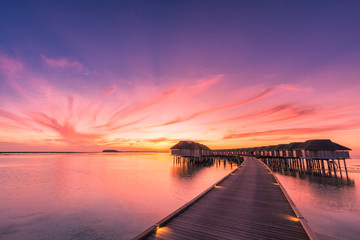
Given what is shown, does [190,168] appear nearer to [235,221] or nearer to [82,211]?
[82,211]

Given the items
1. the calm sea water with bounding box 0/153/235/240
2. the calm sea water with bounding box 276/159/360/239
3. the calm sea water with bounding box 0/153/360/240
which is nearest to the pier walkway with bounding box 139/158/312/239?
the calm sea water with bounding box 276/159/360/239

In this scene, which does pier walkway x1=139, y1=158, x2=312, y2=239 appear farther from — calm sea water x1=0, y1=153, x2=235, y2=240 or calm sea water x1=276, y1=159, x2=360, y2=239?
calm sea water x1=0, y1=153, x2=235, y2=240

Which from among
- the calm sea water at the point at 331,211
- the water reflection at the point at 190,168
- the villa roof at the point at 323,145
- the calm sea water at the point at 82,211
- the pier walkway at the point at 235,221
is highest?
the villa roof at the point at 323,145

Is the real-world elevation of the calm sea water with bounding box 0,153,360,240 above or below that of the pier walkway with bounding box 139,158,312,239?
below

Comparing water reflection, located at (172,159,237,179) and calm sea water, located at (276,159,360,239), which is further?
water reflection, located at (172,159,237,179)

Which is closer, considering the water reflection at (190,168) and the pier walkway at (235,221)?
the pier walkway at (235,221)

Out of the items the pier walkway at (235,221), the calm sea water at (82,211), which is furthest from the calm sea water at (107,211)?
the pier walkway at (235,221)

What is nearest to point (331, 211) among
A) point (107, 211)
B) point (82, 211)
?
point (107, 211)

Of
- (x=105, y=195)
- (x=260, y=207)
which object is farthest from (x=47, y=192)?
(x=260, y=207)

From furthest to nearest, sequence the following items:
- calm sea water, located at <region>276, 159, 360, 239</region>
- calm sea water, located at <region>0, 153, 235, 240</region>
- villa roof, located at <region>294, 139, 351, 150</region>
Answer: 1. villa roof, located at <region>294, 139, 351, 150</region>
2. calm sea water, located at <region>276, 159, 360, 239</region>
3. calm sea water, located at <region>0, 153, 235, 240</region>

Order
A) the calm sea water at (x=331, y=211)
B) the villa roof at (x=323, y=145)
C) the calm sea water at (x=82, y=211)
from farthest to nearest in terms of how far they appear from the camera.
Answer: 1. the villa roof at (x=323, y=145)
2. the calm sea water at (x=331, y=211)
3. the calm sea water at (x=82, y=211)

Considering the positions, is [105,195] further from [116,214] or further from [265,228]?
[265,228]

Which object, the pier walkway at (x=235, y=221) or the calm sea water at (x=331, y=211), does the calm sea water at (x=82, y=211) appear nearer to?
the pier walkway at (x=235, y=221)

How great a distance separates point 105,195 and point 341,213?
71.8ft
